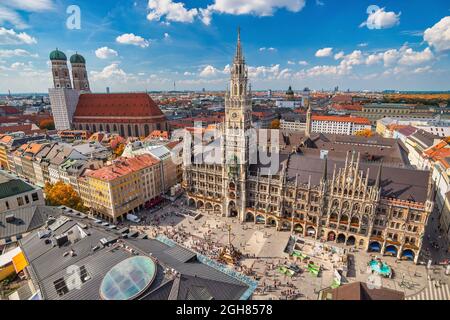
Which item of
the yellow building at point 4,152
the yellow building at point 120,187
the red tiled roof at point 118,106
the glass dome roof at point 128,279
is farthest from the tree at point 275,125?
the glass dome roof at point 128,279

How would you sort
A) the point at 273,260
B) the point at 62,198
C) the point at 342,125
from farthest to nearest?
1. the point at 342,125
2. the point at 62,198
3. the point at 273,260

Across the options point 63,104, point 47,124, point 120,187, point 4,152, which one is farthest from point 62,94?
point 120,187

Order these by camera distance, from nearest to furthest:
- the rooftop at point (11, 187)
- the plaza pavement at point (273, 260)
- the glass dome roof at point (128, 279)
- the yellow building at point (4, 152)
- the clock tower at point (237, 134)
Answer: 1. the glass dome roof at point (128, 279)
2. the plaza pavement at point (273, 260)
3. the rooftop at point (11, 187)
4. the clock tower at point (237, 134)
5. the yellow building at point (4, 152)

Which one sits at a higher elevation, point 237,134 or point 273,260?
point 237,134

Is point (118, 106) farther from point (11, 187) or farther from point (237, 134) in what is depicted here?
point (237, 134)

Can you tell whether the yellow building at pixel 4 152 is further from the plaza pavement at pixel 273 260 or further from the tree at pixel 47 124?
the tree at pixel 47 124
